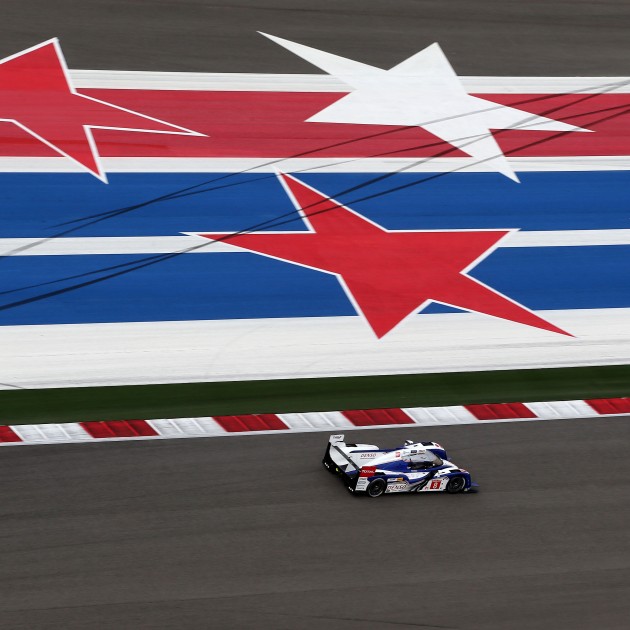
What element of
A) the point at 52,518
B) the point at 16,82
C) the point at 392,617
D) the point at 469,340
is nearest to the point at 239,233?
the point at 469,340

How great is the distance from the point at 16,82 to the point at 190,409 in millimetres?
10378

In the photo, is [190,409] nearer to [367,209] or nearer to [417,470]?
[417,470]

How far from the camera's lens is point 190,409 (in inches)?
635

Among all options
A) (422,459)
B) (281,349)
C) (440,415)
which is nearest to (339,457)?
(422,459)

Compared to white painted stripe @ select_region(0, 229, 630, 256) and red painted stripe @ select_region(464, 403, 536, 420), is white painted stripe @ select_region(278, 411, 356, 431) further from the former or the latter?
white painted stripe @ select_region(0, 229, 630, 256)

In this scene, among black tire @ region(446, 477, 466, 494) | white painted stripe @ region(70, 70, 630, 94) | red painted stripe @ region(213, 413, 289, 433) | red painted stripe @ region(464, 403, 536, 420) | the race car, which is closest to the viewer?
the race car

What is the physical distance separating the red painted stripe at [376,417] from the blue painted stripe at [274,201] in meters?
5.28

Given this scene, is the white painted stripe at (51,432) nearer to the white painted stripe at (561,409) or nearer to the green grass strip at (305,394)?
the green grass strip at (305,394)

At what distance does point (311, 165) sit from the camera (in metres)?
22.4

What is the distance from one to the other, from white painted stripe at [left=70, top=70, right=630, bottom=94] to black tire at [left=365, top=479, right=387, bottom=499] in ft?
40.0

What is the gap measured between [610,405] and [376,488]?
453cm

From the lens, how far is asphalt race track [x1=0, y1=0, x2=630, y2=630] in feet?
40.1

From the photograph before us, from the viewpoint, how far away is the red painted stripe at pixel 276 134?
22359 millimetres

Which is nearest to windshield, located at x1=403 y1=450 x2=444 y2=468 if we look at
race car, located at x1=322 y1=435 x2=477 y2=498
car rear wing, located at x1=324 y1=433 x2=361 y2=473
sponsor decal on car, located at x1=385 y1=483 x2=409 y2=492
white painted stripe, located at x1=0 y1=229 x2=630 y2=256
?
race car, located at x1=322 y1=435 x2=477 y2=498
